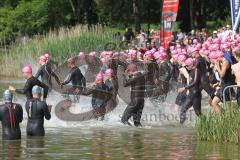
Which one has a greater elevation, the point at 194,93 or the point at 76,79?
the point at 76,79

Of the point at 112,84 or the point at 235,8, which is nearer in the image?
the point at 112,84

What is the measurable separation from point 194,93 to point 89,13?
142 feet

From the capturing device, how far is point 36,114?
19.1 metres

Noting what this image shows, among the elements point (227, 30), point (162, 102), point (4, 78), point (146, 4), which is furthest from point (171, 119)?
point (146, 4)

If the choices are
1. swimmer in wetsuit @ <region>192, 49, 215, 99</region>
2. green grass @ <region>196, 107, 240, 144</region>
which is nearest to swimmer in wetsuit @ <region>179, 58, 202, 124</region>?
swimmer in wetsuit @ <region>192, 49, 215, 99</region>

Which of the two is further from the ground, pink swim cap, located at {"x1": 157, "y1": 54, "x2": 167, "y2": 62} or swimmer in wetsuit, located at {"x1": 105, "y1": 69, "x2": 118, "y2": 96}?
pink swim cap, located at {"x1": 157, "y1": 54, "x2": 167, "y2": 62}

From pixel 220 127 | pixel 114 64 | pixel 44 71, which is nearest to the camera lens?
pixel 220 127

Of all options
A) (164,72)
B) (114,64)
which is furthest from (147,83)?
(114,64)

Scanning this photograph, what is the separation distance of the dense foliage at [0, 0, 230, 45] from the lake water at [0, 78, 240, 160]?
3104cm

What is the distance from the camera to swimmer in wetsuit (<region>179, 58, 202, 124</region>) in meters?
22.6

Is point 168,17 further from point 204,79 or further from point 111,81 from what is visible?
point 204,79

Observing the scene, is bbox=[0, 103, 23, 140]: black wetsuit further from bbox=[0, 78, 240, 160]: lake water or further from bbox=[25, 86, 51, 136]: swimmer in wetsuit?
bbox=[25, 86, 51, 136]: swimmer in wetsuit

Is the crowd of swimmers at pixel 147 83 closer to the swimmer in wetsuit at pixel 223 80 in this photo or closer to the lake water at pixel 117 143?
the swimmer in wetsuit at pixel 223 80

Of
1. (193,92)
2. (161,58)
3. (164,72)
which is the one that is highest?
(161,58)
